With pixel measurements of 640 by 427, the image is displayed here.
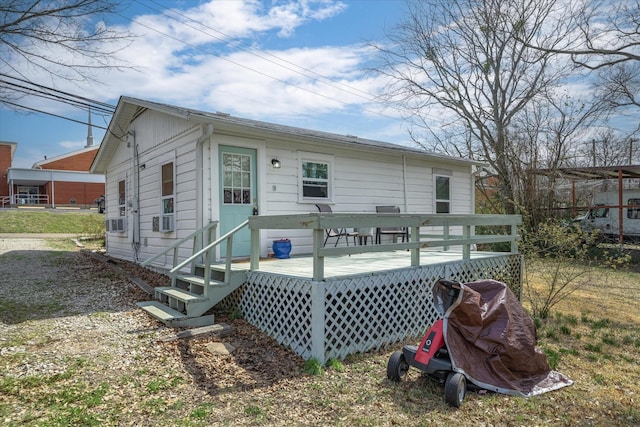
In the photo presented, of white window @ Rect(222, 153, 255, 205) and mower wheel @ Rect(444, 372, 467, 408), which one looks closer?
mower wheel @ Rect(444, 372, 467, 408)

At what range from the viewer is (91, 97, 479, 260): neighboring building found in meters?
6.68

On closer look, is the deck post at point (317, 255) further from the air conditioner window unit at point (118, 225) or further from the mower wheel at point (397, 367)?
the air conditioner window unit at point (118, 225)

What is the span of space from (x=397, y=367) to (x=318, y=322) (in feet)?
2.80

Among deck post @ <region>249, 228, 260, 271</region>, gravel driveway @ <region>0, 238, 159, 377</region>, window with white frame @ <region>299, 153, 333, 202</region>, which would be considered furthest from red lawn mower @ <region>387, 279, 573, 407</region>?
window with white frame @ <region>299, 153, 333, 202</region>

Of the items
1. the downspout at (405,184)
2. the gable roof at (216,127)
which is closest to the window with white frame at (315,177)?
the gable roof at (216,127)

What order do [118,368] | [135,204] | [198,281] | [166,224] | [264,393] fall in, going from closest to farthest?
1. [264,393]
2. [118,368]
3. [198,281]
4. [166,224]
5. [135,204]

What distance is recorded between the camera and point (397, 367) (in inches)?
147

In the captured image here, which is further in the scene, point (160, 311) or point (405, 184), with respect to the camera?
point (405, 184)

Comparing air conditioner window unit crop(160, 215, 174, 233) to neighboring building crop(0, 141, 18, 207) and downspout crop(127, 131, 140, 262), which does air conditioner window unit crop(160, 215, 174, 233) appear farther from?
neighboring building crop(0, 141, 18, 207)

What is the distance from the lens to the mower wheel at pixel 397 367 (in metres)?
3.73

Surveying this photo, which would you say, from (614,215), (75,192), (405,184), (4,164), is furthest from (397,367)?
(4,164)

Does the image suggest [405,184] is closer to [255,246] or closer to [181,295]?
[255,246]

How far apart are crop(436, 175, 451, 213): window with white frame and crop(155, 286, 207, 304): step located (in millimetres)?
6904

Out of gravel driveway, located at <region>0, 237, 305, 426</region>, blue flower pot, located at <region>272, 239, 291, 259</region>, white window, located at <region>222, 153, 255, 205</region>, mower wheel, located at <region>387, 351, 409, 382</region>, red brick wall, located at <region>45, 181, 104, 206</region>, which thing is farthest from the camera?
red brick wall, located at <region>45, 181, 104, 206</region>
